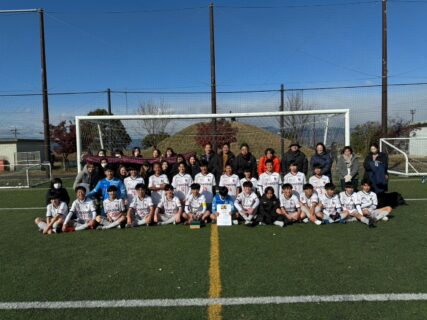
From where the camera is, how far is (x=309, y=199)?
6.73 m

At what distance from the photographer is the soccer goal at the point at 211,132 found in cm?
1133

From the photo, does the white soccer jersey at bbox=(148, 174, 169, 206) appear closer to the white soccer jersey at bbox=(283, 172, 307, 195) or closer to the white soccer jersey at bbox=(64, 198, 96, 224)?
the white soccer jersey at bbox=(64, 198, 96, 224)

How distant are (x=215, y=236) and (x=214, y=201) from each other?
1212 mm

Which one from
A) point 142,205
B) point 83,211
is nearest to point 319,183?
point 142,205

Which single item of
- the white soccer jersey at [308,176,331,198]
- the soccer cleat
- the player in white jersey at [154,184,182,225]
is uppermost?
the white soccer jersey at [308,176,331,198]

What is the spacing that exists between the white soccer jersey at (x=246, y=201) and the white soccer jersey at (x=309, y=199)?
0.94 metres

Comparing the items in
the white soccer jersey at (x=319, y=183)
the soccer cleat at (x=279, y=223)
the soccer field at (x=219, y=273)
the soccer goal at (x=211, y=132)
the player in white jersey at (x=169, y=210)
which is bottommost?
the soccer field at (x=219, y=273)

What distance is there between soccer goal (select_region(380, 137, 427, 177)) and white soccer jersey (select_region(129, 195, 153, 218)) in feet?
37.0

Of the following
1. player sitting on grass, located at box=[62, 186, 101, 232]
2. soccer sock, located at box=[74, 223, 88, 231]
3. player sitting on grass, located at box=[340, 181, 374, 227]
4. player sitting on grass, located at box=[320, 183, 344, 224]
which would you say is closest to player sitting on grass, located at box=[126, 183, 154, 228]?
player sitting on grass, located at box=[62, 186, 101, 232]

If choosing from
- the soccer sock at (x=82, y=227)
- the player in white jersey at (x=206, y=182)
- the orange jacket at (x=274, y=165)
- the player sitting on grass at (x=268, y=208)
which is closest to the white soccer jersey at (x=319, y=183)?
the orange jacket at (x=274, y=165)

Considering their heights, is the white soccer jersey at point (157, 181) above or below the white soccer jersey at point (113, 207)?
above

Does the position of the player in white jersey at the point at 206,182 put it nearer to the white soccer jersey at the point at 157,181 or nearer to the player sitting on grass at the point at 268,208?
the white soccer jersey at the point at 157,181

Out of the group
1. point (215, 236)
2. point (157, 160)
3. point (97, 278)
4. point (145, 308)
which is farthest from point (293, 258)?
point (157, 160)

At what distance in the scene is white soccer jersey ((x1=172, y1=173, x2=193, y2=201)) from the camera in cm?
736
